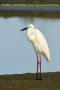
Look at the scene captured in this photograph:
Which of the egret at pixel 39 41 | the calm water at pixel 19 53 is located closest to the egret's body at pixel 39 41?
the egret at pixel 39 41

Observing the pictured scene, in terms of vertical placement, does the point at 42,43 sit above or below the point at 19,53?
above

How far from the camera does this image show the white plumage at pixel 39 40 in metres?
6.96

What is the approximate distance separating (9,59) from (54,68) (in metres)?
1.59

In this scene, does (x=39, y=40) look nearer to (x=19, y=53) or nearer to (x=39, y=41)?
(x=39, y=41)

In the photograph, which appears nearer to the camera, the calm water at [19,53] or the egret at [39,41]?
the egret at [39,41]

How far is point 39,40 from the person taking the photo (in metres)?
6.98

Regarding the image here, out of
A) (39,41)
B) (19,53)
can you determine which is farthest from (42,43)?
(19,53)

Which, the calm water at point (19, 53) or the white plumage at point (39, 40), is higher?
the white plumage at point (39, 40)

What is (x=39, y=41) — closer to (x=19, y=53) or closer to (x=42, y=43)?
(x=42, y=43)

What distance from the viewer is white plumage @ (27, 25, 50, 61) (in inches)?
274

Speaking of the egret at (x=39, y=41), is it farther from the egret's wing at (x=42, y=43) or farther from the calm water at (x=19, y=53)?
the calm water at (x=19, y=53)

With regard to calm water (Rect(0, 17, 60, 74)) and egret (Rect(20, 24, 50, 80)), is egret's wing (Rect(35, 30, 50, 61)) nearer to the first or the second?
egret (Rect(20, 24, 50, 80))

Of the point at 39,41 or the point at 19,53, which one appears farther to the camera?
the point at 19,53
